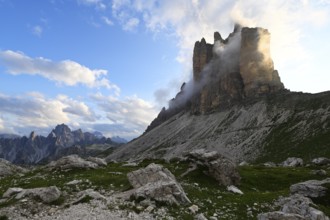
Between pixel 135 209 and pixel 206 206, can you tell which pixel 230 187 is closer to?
pixel 206 206

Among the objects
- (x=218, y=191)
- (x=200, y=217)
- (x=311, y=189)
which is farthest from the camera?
(x=218, y=191)

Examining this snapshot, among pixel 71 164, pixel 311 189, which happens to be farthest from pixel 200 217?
pixel 71 164

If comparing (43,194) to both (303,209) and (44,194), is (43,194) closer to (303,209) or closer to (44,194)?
(44,194)

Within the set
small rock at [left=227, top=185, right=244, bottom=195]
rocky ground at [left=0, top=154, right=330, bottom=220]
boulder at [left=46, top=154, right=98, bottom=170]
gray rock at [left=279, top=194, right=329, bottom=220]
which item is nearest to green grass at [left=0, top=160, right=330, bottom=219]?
rocky ground at [left=0, top=154, right=330, bottom=220]

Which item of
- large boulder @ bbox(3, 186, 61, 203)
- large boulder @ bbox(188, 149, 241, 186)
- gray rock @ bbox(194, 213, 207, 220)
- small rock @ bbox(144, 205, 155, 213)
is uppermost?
large boulder @ bbox(188, 149, 241, 186)

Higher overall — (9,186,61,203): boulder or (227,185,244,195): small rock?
(227,185,244,195): small rock

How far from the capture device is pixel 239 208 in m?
31.4

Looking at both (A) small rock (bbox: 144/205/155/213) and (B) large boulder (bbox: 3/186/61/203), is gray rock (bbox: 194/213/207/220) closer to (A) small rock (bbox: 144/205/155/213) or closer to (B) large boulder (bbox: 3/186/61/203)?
(A) small rock (bbox: 144/205/155/213)

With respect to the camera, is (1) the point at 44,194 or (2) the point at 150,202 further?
(1) the point at 44,194

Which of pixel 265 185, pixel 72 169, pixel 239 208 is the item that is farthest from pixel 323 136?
pixel 239 208

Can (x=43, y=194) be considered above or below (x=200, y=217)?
above

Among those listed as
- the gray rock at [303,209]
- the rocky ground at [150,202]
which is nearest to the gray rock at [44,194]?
the rocky ground at [150,202]

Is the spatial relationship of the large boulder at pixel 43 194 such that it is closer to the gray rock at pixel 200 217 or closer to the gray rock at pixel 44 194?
the gray rock at pixel 44 194

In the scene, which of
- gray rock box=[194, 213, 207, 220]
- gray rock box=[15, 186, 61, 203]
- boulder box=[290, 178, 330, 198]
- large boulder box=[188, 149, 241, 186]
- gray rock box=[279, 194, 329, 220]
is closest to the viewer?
gray rock box=[279, 194, 329, 220]
